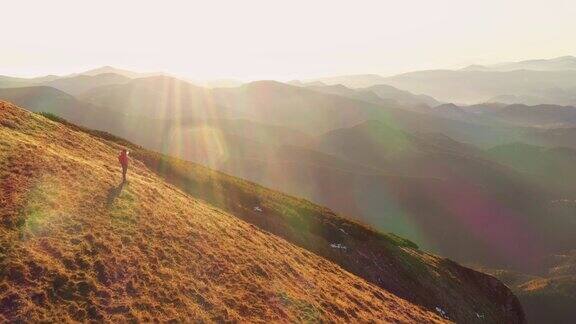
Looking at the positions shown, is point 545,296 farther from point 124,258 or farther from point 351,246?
point 124,258

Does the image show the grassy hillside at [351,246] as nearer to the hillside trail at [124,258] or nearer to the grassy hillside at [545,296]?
the hillside trail at [124,258]

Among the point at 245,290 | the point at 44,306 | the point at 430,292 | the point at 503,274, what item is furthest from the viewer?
the point at 503,274

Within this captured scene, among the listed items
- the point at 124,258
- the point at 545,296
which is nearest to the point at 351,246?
the point at 124,258

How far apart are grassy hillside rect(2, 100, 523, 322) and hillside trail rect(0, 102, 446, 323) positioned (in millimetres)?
11629

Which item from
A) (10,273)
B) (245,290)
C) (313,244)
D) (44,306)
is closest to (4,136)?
(10,273)

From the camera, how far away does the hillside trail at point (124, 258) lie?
62.0 ft

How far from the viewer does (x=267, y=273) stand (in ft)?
95.7

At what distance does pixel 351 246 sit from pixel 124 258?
3660cm

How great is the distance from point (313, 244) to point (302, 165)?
481ft

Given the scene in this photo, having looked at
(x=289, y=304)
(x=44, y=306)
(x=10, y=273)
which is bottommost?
(x=289, y=304)

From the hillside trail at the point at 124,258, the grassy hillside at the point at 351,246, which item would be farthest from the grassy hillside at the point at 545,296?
the hillside trail at the point at 124,258

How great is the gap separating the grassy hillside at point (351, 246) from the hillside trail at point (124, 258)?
11629 millimetres

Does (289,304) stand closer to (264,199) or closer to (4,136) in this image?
(4,136)

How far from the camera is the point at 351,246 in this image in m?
54.4
